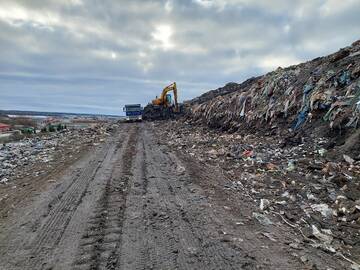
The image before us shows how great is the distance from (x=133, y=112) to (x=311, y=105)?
24136 mm

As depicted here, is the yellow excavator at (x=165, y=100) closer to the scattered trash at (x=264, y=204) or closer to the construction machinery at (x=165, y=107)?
the construction machinery at (x=165, y=107)

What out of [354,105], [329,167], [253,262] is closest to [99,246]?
[253,262]

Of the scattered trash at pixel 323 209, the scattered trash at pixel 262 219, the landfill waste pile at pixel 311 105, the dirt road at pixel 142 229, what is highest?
the landfill waste pile at pixel 311 105

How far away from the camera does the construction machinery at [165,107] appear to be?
33.0 meters

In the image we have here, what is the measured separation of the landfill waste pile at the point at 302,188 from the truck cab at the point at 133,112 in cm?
2241

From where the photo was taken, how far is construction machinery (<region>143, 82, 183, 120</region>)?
108 feet

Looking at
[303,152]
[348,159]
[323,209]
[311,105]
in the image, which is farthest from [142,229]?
[311,105]

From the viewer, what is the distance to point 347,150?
27.2ft

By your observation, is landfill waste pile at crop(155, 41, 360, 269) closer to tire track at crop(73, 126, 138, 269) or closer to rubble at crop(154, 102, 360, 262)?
rubble at crop(154, 102, 360, 262)

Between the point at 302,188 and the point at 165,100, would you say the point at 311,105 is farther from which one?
the point at 165,100

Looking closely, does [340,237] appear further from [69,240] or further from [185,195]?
[69,240]

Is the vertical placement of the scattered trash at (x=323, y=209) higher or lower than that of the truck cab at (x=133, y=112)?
lower

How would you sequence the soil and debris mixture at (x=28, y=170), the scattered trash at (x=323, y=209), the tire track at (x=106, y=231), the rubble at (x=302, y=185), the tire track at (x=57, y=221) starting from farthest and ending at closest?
1. the soil and debris mixture at (x=28, y=170)
2. the scattered trash at (x=323, y=209)
3. the rubble at (x=302, y=185)
4. the tire track at (x=57, y=221)
5. the tire track at (x=106, y=231)

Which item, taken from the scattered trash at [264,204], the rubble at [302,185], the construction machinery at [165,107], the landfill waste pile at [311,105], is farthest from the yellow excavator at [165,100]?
the scattered trash at [264,204]
